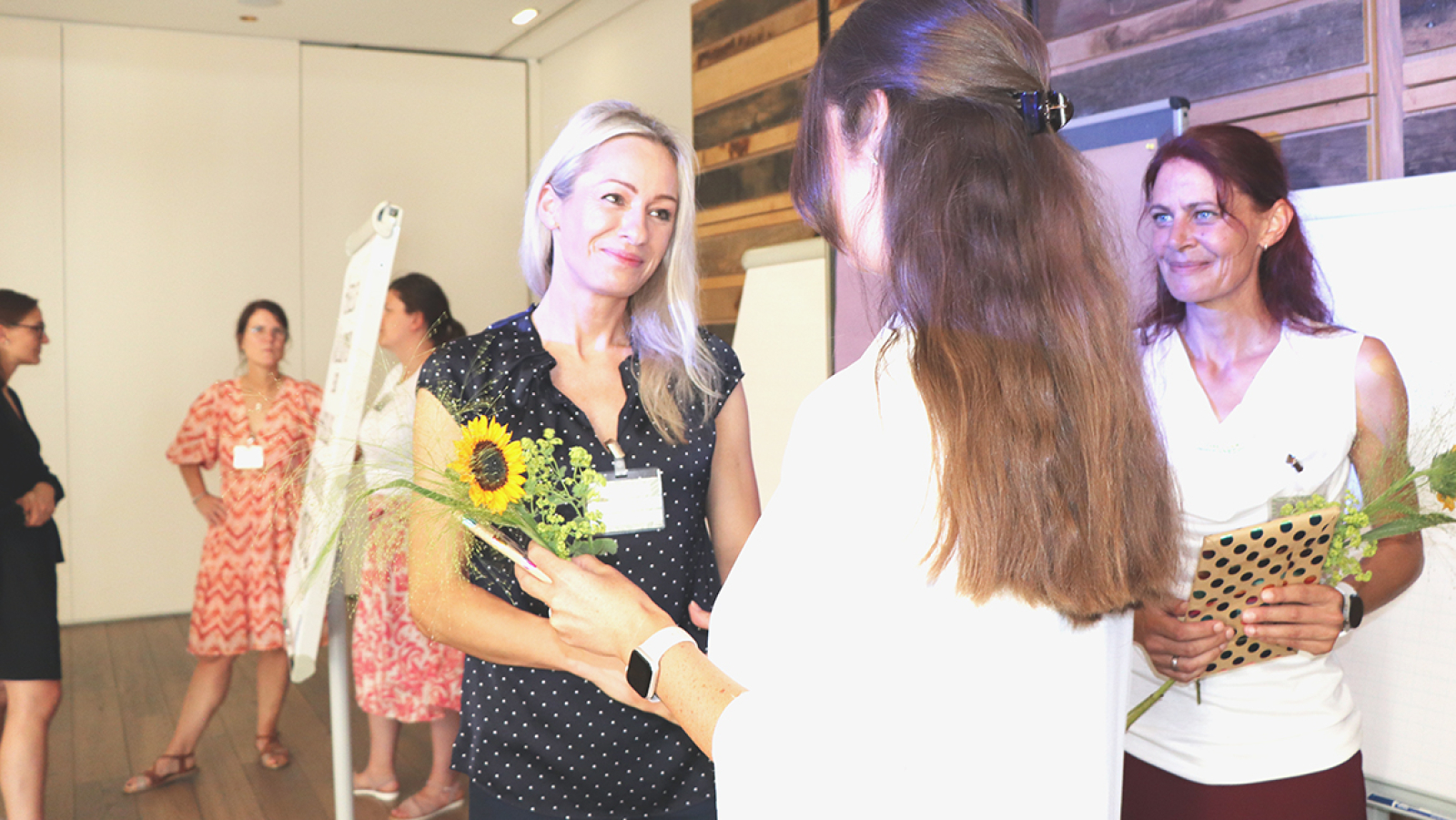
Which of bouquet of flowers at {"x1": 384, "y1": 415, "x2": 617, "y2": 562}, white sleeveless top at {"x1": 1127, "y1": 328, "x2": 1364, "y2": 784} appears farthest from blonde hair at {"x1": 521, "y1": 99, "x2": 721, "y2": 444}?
white sleeveless top at {"x1": 1127, "y1": 328, "x2": 1364, "y2": 784}

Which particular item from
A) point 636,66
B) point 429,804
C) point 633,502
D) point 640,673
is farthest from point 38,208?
point 640,673

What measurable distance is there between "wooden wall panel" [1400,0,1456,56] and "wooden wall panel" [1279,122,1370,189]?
187 mm

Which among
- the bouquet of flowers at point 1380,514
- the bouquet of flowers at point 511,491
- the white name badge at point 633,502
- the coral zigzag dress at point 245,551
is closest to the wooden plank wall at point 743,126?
the coral zigzag dress at point 245,551

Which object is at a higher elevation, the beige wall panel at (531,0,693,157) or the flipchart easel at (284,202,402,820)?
the beige wall panel at (531,0,693,157)

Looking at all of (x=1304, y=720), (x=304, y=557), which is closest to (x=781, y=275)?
(x=304, y=557)

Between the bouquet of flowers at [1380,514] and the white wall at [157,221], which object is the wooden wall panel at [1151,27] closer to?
the bouquet of flowers at [1380,514]

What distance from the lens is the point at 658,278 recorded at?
5.93 ft

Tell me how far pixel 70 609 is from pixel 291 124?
335cm

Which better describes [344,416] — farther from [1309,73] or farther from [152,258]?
[152,258]

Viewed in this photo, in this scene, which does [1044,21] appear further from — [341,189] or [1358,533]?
[341,189]

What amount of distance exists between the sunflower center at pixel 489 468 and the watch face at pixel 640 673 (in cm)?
27

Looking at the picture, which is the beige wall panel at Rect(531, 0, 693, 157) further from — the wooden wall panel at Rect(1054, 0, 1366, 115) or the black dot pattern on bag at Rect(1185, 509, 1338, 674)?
the black dot pattern on bag at Rect(1185, 509, 1338, 674)

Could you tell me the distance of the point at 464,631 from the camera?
1.47 m

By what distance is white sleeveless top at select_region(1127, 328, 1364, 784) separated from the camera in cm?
156
